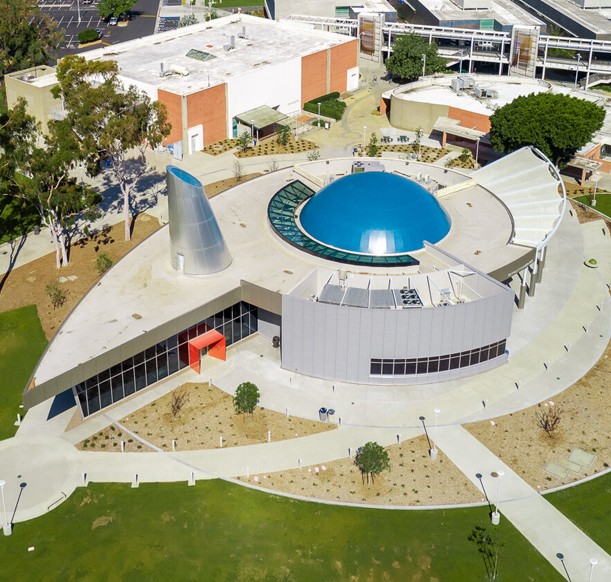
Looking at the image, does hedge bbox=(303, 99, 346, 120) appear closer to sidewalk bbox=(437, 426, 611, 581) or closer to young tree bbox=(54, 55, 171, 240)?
young tree bbox=(54, 55, 171, 240)

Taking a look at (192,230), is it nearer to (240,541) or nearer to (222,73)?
(240,541)

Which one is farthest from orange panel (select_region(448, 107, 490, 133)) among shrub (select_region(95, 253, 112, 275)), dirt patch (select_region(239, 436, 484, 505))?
dirt patch (select_region(239, 436, 484, 505))

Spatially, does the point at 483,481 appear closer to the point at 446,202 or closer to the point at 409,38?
the point at 446,202

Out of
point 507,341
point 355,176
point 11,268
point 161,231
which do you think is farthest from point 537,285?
point 11,268

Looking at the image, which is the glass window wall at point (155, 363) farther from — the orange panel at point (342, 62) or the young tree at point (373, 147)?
the orange panel at point (342, 62)

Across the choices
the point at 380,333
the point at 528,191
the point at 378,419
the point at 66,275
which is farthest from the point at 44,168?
Result: the point at 528,191

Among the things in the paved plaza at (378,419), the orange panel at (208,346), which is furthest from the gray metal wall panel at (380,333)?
the orange panel at (208,346)

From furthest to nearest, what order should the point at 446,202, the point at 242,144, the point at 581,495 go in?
1. the point at 242,144
2. the point at 446,202
3. the point at 581,495
